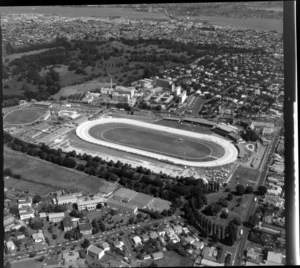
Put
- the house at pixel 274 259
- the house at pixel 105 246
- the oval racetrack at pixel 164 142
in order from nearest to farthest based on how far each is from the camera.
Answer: the house at pixel 274 259
the house at pixel 105 246
the oval racetrack at pixel 164 142

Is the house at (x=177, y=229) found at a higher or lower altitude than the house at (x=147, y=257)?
higher

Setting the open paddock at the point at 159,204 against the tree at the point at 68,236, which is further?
the open paddock at the point at 159,204

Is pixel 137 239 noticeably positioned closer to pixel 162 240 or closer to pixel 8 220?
pixel 162 240

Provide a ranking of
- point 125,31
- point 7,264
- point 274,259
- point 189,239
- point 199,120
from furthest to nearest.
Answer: point 199,120 < point 125,31 < point 189,239 < point 7,264 < point 274,259

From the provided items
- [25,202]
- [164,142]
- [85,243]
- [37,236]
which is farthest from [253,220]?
[25,202]

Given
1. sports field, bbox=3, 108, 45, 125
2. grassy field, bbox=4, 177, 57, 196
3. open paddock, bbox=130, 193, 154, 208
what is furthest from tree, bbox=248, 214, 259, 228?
sports field, bbox=3, 108, 45, 125

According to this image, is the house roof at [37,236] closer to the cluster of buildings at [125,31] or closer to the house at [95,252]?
the house at [95,252]

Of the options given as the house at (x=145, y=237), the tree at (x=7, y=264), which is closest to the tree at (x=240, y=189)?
the house at (x=145, y=237)
